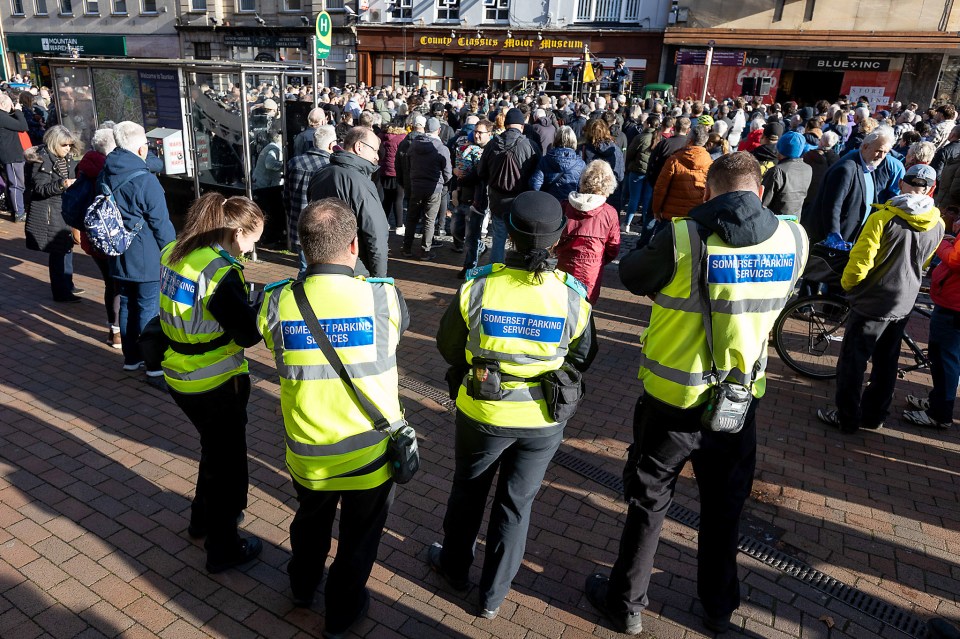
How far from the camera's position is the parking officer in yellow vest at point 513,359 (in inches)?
107

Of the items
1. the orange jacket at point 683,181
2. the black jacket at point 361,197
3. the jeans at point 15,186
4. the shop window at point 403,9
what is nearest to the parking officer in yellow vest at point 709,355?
the black jacket at point 361,197

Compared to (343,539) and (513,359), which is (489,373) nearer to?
(513,359)

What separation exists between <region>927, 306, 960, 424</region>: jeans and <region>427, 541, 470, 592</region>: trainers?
13.4ft

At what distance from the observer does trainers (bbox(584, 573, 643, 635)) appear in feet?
10.2

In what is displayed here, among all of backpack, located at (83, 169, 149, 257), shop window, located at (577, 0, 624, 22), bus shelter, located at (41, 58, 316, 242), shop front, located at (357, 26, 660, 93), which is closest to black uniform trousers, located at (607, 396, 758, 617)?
backpack, located at (83, 169, 149, 257)

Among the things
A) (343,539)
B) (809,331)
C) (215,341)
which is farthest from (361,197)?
(809,331)

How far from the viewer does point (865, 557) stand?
3.77m

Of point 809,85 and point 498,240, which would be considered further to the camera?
point 809,85

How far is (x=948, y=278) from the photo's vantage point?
481cm

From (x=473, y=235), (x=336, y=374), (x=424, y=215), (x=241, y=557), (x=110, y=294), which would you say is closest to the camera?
(x=336, y=374)

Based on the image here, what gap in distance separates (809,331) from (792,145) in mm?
1992

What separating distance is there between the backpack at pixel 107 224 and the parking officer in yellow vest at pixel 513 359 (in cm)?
332

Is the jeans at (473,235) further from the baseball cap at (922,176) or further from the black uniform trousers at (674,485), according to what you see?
the black uniform trousers at (674,485)

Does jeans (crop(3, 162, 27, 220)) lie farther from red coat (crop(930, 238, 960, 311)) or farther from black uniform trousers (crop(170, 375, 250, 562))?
red coat (crop(930, 238, 960, 311))
